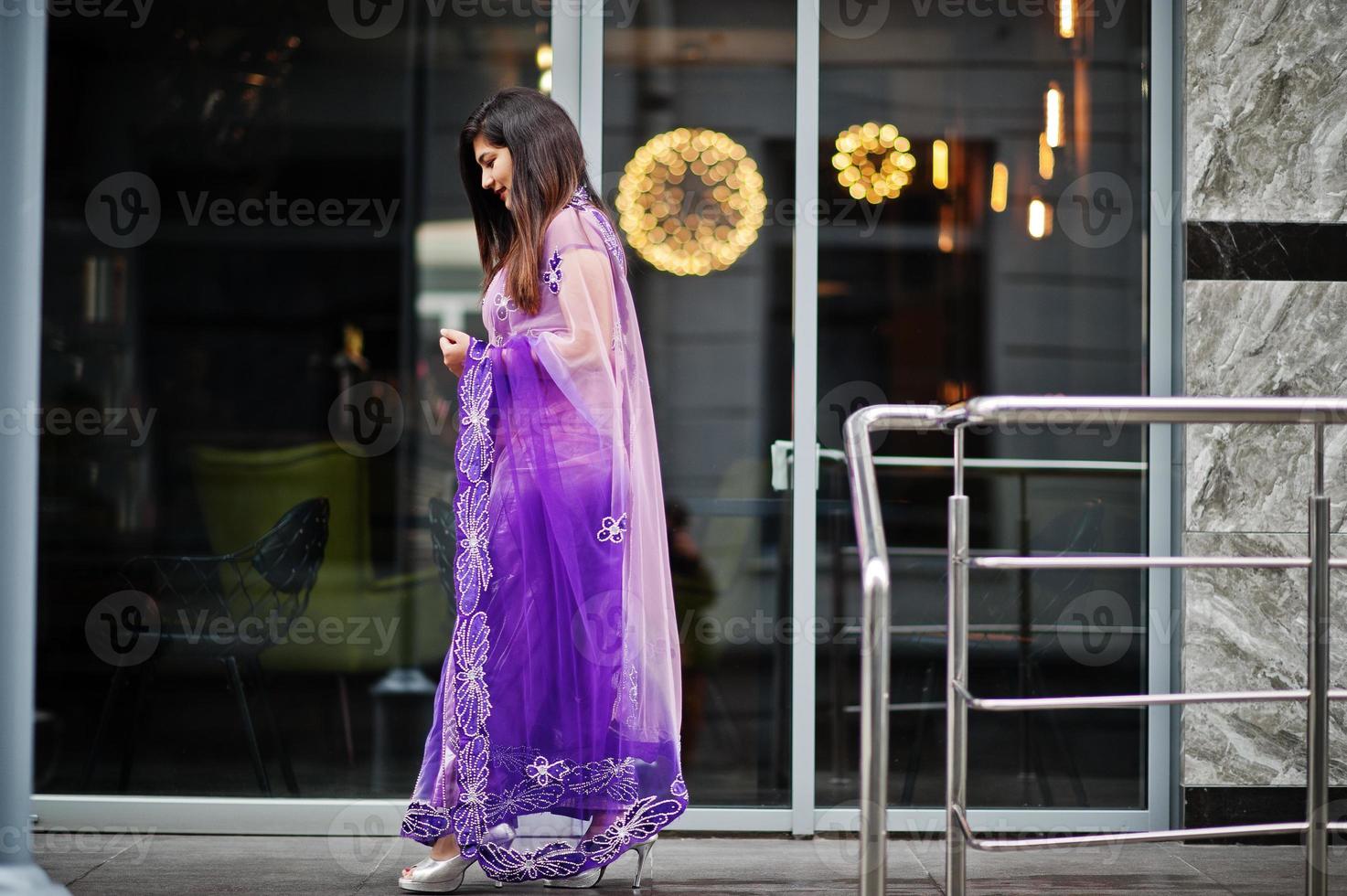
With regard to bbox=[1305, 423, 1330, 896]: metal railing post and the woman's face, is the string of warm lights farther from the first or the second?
bbox=[1305, 423, 1330, 896]: metal railing post

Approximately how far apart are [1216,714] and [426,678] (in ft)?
6.94

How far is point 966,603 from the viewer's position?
165 cm

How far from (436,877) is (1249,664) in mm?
1804

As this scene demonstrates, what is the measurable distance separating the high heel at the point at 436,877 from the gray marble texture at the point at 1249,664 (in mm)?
1616

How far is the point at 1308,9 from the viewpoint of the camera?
8.73ft

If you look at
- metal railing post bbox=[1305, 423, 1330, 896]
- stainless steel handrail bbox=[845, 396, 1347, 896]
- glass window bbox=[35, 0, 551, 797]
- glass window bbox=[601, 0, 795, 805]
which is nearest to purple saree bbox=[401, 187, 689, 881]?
stainless steel handrail bbox=[845, 396, 1347, 896]

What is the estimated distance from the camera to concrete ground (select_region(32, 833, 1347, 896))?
222cm

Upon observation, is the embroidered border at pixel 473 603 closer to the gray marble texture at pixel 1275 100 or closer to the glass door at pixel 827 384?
the glass door at pixel 827 384

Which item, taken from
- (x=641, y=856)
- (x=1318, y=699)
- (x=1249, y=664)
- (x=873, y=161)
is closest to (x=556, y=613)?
(x=641, y=856)

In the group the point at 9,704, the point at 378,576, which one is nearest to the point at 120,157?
the point at 378,576

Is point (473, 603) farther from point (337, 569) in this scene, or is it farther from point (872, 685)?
point (337, 569)

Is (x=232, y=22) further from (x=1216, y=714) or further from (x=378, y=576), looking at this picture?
(x=1216, y=714)

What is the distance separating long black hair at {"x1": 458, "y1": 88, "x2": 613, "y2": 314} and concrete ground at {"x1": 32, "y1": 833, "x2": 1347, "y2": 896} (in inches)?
45.0

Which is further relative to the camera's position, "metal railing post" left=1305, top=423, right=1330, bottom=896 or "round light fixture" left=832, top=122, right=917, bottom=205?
"round light fixture" left=832, top=122, right=917, bottom=205
